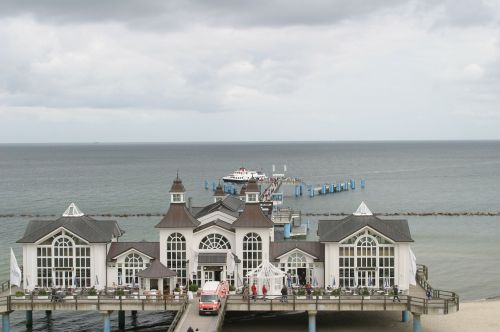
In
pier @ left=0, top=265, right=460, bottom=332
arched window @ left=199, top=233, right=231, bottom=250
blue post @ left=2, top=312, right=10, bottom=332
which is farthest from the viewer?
arched window @ left=199, top=233, right=231, bottom=250

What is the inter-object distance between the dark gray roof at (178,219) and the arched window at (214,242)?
1146 millimetres

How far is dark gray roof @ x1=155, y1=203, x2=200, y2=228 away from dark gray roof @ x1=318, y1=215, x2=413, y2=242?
789 centimetres

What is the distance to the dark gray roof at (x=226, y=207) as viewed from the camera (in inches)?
1938

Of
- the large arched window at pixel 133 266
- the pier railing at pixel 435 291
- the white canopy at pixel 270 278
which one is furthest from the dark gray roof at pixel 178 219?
the pier railing at pixel 435 291

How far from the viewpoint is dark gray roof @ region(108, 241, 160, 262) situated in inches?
1781

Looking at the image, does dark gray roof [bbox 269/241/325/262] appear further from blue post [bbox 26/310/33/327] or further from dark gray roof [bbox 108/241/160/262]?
blue post [bbox 26/310/33/327]

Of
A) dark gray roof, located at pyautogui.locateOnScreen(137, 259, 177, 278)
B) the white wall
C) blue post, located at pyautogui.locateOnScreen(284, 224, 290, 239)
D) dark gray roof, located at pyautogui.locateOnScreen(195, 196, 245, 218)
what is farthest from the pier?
blue post, located at pyautogui.locateOnScreen(284, 224, 290, 239)

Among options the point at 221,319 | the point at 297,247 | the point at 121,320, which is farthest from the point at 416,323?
the point at 121,320

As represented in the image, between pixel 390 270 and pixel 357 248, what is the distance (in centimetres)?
233

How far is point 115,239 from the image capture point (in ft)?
153

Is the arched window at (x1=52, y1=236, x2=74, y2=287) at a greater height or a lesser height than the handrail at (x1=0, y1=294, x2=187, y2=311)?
greater

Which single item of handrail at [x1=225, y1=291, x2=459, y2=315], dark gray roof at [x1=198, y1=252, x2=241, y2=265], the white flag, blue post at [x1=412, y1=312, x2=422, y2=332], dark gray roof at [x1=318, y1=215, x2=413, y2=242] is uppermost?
dark gray roof at [x1=318, y1=215, x2=413, y2=242]

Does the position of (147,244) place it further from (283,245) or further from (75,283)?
(283,245)

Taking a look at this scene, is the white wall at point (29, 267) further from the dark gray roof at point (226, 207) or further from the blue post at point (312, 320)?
the blue post at point (312, 320)
